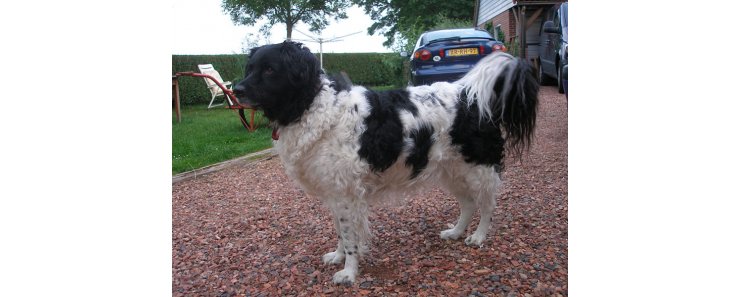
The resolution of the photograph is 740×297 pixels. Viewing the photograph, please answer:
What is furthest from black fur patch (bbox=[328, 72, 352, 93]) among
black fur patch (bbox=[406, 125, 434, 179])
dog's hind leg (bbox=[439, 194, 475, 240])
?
dog's hind leg (bbox=[439, 194, 475, 240])

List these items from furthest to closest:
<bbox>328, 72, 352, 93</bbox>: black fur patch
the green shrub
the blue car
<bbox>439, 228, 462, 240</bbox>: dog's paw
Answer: the green shrub, the blue car, <bbox>439, 228, 462, 240</bbox>: dog's paw, <bbox>328, 72, 352, 93</bbox>: black fur patch

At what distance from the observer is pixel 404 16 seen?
1392 cm

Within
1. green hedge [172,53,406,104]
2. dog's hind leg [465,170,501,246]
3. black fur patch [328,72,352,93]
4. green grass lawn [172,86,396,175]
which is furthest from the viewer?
green hedge [172,53,406,104]

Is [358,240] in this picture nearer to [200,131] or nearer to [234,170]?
[234,170]

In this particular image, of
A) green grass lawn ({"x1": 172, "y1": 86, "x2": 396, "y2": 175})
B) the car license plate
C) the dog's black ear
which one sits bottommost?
green grass lawn ({"x1": 172, "y1": 86, "x2": 396, "y2": 175})

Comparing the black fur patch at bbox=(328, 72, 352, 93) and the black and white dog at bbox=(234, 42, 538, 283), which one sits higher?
the black fur patch at bbox=(328, 72, 352, 93)

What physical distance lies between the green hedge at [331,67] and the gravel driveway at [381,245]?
8.15 metres

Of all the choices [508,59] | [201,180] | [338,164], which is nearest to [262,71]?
[338,164]

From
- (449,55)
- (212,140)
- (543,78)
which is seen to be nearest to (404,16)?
(543,78)

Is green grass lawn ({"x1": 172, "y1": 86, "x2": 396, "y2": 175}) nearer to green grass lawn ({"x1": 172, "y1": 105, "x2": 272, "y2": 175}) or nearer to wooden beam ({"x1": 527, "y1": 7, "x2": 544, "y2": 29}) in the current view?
green grass lawn ({"x1": 172, "y1": 105, "x2": 272, "y2": 175})

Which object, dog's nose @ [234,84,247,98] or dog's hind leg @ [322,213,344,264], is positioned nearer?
dog's nose @ [234,84,247,98]

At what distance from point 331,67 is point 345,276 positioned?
569 inches

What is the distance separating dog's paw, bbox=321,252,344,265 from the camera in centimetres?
306

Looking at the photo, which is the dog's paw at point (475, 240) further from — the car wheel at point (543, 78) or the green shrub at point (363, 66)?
the green shrub at point (363, 66)
